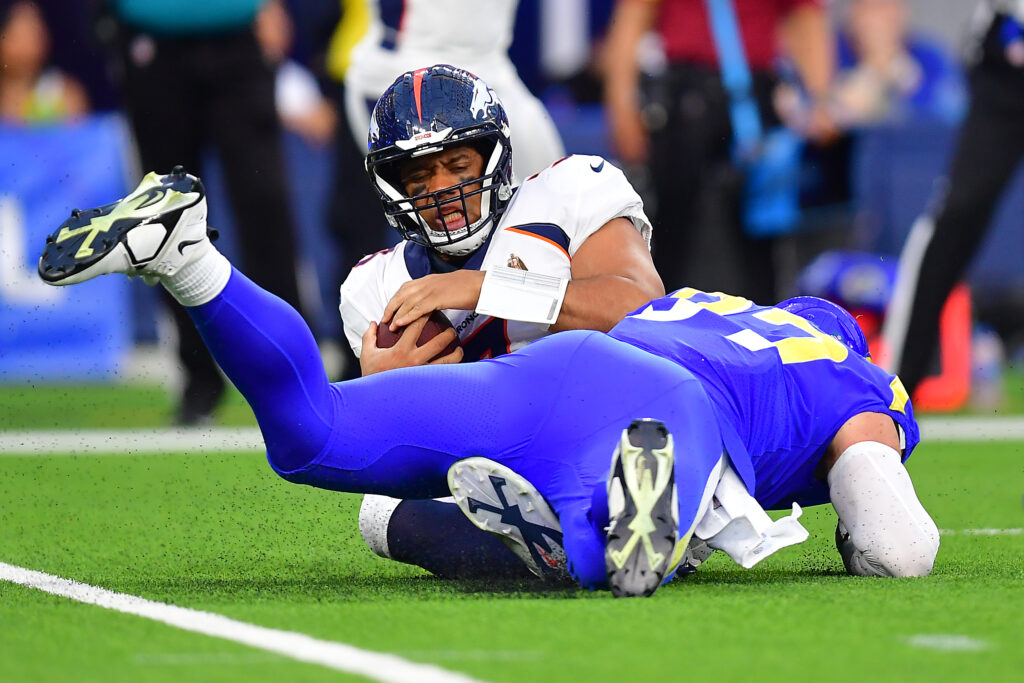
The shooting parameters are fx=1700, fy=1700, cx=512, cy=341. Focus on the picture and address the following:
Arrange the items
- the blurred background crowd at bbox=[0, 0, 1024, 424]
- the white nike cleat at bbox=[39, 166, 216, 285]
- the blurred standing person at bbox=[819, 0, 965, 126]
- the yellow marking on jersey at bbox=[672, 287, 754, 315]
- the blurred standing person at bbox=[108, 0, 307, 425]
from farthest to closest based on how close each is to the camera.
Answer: the blurred standing person at bbox=[819, 0, 965, 126], the blurred standing person at bbox=[108, 0, 307, 425], the blurred background crowd at bbox=[0, 0, 1024, 424], the yellow marking on jersey at bbox=[672, 287, 754, 315], the white nike cleat at bbox=[39, 166, 216, 285]

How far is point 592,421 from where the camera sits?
9.99 feet

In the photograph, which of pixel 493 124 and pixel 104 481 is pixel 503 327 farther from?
pixel 104 481

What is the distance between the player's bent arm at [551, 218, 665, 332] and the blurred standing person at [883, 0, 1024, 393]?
2.68 meters

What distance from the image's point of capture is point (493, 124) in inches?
142

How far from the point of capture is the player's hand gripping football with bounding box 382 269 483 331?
3350 mm

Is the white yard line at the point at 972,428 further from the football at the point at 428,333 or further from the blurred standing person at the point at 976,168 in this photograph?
the football at the point at 428,333

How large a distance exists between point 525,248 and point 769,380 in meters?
0.59

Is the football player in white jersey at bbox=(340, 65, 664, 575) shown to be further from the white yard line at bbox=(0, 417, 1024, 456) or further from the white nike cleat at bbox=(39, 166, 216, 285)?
the white yard line at bbox=(0, 417, 1024, 456)

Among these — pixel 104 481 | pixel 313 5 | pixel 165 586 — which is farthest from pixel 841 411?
pixel 313 5

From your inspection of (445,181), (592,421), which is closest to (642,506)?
(592,421)

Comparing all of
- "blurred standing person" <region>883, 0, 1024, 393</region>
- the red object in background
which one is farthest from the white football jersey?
the red object in background

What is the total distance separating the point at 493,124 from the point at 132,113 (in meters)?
3.67

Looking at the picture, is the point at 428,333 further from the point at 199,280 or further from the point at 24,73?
the point at 24,73

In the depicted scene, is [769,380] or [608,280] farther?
[608,280]
